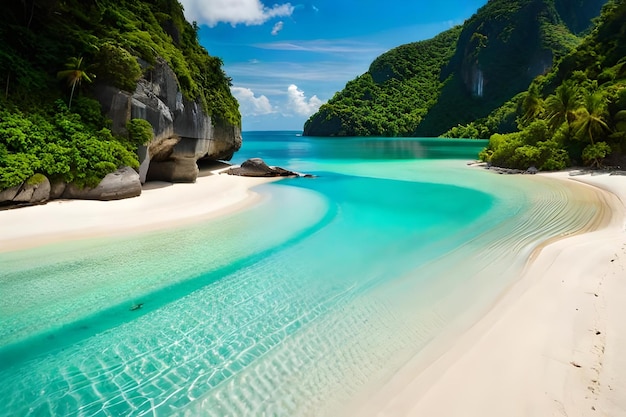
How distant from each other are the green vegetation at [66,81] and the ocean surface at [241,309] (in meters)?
5.30

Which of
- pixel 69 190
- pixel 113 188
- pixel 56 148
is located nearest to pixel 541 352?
pixel 113 188

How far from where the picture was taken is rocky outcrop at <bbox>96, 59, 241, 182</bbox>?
16.8m

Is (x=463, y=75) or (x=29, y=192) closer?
(x=29, y=192)

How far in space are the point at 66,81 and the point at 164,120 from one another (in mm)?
→ 4651

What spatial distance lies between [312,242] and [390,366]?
6301 mm

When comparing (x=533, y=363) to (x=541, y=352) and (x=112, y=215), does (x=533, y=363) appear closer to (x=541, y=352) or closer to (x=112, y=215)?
(x=541, y=352)

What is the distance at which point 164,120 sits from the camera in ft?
62.6

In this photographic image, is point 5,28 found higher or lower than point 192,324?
higher

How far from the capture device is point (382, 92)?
156250 millimetres

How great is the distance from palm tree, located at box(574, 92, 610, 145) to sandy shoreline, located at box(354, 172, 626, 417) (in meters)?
25.0

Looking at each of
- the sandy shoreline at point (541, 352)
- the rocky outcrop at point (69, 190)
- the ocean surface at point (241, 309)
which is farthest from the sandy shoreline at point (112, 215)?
the ocean surface at point (241, 309)

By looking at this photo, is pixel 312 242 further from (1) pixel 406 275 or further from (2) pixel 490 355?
(2) pixel 490 355

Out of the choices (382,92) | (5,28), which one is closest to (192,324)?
(5,28)

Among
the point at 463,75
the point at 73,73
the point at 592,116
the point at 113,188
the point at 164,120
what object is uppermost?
the point at 463,75
